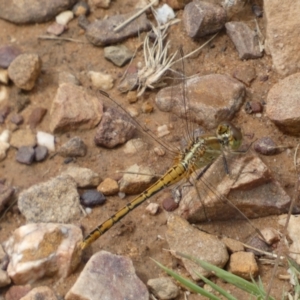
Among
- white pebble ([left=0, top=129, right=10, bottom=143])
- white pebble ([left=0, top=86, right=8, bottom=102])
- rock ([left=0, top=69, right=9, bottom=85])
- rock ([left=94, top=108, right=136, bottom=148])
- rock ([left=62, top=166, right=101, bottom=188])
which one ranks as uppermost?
rock ([left=0, top=69, right=9, bottom=85])

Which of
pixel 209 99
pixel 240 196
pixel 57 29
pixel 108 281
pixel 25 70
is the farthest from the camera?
pixel 57 29

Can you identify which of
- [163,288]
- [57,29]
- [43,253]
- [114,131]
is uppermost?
Answer: [57,29]

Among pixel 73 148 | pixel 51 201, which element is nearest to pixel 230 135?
pixel 73 148

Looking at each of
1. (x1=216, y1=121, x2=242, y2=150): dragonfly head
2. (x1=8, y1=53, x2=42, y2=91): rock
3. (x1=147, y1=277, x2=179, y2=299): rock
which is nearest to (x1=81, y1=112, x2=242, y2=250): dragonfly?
(x1=216, y1=121, x2=242, y2=150): dragonfly head

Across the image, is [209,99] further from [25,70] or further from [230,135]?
[25,70]

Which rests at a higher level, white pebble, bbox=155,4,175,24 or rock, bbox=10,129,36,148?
white pebble, bbox=155,4,175,24

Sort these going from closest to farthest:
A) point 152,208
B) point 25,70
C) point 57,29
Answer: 1. point 152,208
2. point 25,70
3. point 57,29

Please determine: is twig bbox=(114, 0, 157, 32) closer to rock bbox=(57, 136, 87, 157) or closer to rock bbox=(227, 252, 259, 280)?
rock bbox=(57, 136, 87, 157)

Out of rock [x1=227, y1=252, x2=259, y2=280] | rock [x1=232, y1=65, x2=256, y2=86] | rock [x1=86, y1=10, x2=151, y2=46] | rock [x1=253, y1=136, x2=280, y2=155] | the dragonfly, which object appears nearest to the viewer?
rock [x1=227, y1=252, x2=259, y2=280]
